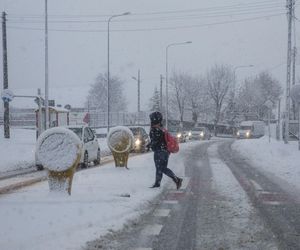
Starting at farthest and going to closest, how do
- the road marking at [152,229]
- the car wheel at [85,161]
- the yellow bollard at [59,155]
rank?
the car wheel at [85,161]
the yellow bollard at [59,155]
the road marking at [152,229]

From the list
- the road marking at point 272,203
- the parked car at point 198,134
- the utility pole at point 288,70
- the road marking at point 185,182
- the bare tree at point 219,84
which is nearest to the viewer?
the road marking at point 272,203

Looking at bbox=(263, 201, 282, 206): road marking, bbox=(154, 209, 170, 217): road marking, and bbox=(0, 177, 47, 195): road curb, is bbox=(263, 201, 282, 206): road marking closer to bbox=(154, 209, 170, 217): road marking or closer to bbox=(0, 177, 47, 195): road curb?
bbox=(154, 209, 170, 217): road marking

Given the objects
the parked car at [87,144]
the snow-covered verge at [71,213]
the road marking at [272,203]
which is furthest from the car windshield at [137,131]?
the road marking at [272,203]

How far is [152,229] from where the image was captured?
9.06m

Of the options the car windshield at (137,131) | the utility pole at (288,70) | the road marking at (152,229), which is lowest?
the road marking at (152,229)

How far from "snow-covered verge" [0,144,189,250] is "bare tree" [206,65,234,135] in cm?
8786

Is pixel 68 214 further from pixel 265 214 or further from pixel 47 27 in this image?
pixel 47 27

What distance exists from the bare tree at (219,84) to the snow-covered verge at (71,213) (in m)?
87.9

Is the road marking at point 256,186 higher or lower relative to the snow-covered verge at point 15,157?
higher

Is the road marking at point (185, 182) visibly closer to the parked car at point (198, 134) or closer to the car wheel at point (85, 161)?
the car wheel at point (85, 161)

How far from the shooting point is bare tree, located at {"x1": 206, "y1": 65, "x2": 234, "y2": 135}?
101750 mm

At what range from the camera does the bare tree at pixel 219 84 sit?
101750 millimetres

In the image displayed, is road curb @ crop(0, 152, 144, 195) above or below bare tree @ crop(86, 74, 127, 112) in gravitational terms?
below

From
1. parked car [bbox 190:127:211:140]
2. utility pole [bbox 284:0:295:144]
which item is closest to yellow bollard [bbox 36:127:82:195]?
utility pole [bbox 284:0:295:144]
